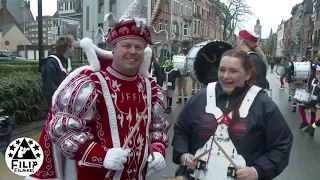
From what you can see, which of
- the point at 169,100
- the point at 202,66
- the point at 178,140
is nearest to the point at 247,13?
the point at 169,100

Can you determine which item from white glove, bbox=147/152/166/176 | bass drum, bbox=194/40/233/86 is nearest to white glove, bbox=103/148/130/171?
white glove, bbox=147/152/166/176

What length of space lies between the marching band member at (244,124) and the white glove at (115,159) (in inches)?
18.7

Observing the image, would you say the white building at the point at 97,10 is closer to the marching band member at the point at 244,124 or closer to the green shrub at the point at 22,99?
the green shrub at the point at 22,99

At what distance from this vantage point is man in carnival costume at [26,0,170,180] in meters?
1.98

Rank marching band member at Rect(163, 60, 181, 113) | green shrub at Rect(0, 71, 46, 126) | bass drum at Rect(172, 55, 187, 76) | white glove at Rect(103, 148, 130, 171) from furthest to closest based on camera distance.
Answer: bass drum at Rect(172, 55, 187, 76) → marching band member at Rect(163, 60, 181, 113) → green shrub at Rect(0, 71, 46, 126) → white glove at Rect(103, 148, 130, 171)

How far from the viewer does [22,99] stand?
6.93 meters

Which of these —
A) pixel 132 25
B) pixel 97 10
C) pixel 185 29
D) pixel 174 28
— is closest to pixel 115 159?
pixel 132 25

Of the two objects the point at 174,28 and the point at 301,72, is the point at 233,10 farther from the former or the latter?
the point at 301,72

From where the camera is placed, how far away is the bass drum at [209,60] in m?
4.96

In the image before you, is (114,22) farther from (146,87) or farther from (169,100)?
(169,100)

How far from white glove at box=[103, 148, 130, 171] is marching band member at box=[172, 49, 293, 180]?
48cm

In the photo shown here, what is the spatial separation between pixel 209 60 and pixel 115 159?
3332 mm

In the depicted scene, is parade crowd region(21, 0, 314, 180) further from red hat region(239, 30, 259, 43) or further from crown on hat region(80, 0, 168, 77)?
red hat region(239, 30, 259, 43)

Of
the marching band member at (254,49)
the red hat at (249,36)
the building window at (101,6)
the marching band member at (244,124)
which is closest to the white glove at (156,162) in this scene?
the marching band member at (244,124)
